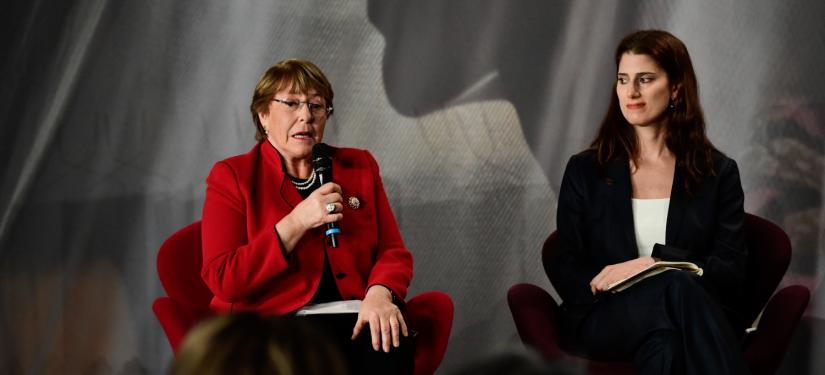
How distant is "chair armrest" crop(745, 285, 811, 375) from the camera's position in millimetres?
2750

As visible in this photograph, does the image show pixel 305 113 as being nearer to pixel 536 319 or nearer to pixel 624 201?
pixel 536 319

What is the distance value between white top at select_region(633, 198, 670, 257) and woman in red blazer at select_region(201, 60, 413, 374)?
2.25ft

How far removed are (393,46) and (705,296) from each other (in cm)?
176

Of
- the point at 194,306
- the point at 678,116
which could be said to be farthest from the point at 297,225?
the point at 678,116

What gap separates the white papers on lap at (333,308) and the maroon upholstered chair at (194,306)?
159 millimetres

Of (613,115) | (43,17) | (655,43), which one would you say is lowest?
(613,115)

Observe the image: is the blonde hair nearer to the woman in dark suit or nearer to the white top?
the woman in dark suit

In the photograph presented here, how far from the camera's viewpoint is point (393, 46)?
3957 millimetres

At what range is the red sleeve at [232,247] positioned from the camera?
103 inches

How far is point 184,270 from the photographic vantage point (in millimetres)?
2912

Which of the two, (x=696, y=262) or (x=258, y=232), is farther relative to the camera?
(x=696, y=262)

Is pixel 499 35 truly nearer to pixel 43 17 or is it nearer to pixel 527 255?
pixel 527 255

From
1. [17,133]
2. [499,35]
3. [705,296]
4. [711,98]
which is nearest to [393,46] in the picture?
[499,35]


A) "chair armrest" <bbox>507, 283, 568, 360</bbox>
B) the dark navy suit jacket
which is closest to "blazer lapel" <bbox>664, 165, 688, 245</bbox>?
the dark navy suit jacket
